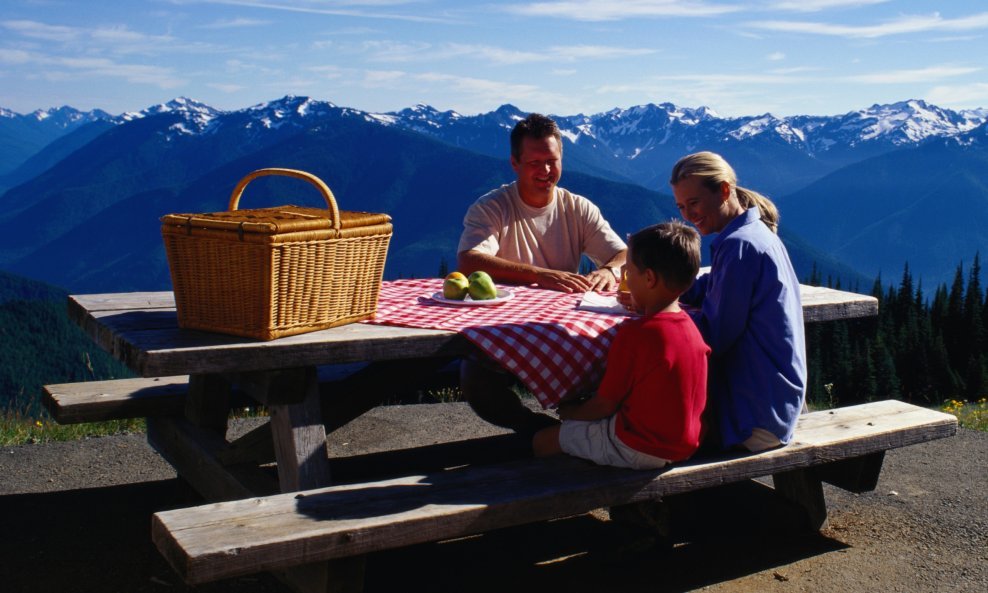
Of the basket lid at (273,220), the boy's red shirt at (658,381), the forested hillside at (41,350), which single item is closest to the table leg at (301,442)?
the basket lid at (273,220)

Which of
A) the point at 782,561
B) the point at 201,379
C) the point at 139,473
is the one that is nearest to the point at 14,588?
the point at 201,379

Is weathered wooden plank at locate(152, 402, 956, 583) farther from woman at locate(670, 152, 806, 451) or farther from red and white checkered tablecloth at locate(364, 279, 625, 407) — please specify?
red and white checkered tablecloth at locate(364, 279, 625, 407)

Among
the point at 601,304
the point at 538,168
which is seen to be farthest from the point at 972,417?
the point at 601,304

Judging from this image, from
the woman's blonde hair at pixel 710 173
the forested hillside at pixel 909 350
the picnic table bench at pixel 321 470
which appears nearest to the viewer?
the picnic table bench at pixel 321 470

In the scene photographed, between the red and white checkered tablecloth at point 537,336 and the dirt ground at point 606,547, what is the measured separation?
0.93 meters

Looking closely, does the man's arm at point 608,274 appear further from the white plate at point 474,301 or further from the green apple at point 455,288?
the green apple at point 455,288

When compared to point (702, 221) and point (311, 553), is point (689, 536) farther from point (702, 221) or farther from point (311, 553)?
point (311, 553)

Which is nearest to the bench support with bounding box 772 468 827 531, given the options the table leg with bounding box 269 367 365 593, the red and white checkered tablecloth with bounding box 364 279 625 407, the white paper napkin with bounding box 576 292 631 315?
the white paper napkin with bounding box 576 292 631 315

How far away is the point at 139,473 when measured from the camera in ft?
19.5

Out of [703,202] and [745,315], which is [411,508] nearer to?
[745,315]

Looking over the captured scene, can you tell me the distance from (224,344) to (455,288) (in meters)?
1.34

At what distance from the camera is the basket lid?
3373 millimetres

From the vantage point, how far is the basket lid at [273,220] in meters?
3.37

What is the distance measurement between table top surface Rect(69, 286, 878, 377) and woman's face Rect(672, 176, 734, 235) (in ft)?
3.70
